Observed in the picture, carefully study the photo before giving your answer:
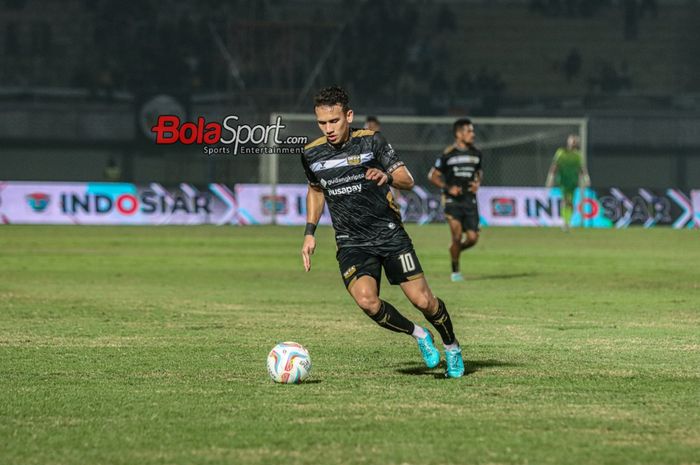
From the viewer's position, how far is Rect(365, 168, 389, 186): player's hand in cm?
821

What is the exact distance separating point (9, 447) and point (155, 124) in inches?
1464

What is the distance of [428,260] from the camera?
76.2 ft

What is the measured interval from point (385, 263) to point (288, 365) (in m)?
1.09

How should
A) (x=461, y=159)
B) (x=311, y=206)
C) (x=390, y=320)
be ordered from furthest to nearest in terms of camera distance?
(x=461, y=159)
(x=311, y=206)
(x=390, y=320)

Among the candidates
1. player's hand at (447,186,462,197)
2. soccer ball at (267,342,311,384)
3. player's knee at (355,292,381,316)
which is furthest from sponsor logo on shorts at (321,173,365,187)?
player's hand at (447,186,462,197)

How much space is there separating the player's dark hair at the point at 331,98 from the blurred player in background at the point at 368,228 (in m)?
0.04

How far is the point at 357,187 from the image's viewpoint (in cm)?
873

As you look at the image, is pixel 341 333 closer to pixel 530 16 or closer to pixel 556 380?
pixel 556 380

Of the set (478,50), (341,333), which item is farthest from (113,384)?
(478,50)

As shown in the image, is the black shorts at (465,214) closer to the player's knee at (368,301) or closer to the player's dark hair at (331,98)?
the player's knee at (368,301)

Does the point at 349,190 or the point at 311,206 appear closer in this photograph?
the point at 349,190

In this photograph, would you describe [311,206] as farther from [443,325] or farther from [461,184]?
[461,184]

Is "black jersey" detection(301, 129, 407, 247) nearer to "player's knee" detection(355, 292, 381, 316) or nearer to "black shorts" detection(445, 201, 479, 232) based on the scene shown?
"player's knee" detection(355, 292, 381, 316)

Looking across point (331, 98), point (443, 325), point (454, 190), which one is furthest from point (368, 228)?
point (454, 190)
